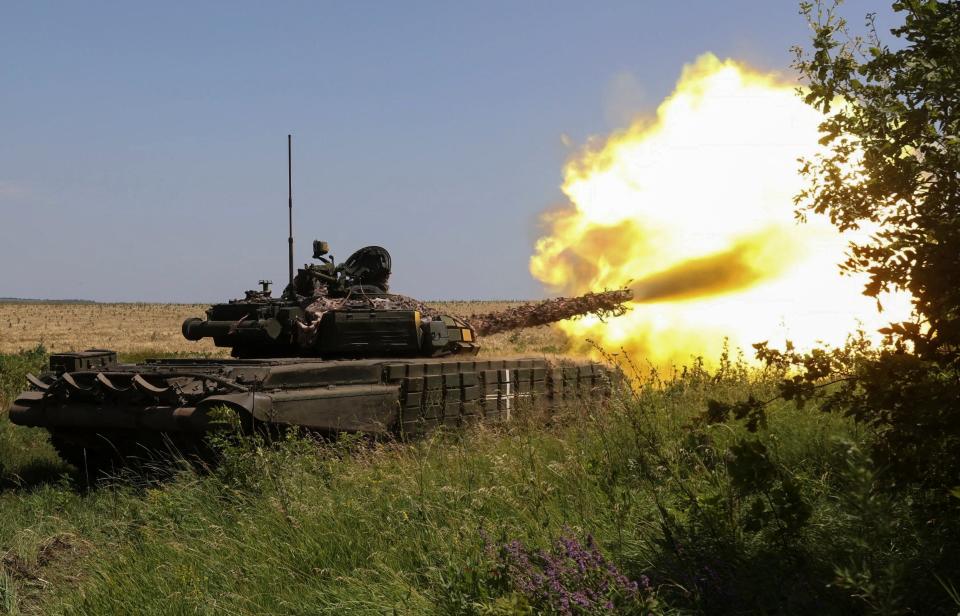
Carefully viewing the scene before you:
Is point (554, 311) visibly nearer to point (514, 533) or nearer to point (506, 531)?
point (514, 533)

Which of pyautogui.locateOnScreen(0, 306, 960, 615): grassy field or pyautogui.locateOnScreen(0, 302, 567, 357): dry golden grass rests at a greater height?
pyautogui.locateOnScreen(0, 302, 567, 357): dry golden grass

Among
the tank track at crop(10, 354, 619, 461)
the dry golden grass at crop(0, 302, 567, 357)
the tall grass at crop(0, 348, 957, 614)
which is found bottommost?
the tall grass at crop(0, 348, 957, 614)

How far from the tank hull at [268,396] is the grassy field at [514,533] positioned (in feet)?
1.46

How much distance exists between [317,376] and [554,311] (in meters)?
4.59

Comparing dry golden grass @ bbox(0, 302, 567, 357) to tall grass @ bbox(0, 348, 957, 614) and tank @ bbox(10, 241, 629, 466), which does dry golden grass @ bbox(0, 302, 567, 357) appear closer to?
tank @ bbox(10, 241, 629, 466)

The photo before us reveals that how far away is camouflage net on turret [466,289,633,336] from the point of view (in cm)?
1364

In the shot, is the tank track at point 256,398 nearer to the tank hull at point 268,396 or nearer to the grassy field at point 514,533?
the tank hull at point 268,396

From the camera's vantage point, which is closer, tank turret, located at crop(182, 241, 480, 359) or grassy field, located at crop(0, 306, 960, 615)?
grassy field, located at crop(0, 306, 960, 615)

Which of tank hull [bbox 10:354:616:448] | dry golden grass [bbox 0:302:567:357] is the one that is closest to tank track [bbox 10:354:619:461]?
tank hull [bbox 10:354:616:448]

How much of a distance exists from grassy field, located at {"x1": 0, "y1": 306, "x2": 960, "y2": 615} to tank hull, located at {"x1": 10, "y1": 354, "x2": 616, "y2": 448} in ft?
1.46

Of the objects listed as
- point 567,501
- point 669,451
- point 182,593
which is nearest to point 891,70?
point 669,451

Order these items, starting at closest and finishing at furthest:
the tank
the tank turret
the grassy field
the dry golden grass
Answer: the grassy field, the tank, the tank turret, the dry golden grass

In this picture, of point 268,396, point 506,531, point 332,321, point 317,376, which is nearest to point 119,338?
point 332,321

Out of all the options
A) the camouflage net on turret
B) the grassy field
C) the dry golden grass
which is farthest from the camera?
the dry golden grass
